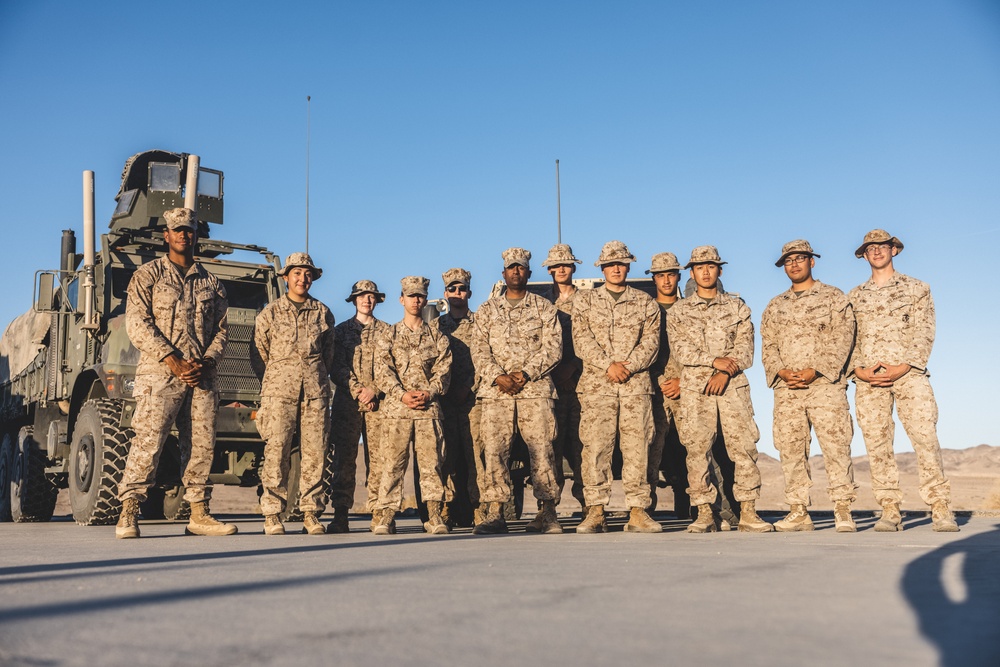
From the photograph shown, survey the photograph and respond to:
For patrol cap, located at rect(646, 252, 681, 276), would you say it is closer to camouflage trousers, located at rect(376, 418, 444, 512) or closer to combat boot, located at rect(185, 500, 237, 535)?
camouflage trousers, located at rect(376, 418, 444, 512)

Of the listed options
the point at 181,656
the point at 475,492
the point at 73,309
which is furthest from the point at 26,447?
the point at 181,656

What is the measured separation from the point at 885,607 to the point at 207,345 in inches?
219

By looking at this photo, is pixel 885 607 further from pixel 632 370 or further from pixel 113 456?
pixel 113 456

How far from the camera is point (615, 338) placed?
758 cm

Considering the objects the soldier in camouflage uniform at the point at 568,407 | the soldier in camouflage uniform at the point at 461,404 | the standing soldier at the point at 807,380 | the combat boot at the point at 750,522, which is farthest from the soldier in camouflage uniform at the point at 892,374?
the soldier in camouflage uniform at the point at 461,404

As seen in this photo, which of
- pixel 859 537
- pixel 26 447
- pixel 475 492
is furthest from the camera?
pixel 26 447

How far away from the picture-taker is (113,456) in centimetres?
852

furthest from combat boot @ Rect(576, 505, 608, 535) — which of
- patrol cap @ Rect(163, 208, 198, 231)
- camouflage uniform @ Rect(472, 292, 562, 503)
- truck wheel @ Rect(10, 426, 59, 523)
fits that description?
truck wheel @ Rect(10, 426, 59, 523)

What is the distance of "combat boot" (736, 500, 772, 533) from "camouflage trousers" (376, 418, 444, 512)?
222 cm

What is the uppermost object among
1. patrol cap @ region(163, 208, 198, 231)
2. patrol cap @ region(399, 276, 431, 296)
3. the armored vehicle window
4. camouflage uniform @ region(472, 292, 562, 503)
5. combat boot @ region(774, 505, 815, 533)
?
the armored vehicle window

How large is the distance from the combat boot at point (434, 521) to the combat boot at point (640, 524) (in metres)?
1.34

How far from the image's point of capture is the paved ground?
2324 millimetres

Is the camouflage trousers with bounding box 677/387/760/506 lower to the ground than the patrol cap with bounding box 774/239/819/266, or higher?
lower

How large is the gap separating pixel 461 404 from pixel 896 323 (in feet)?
11.0
